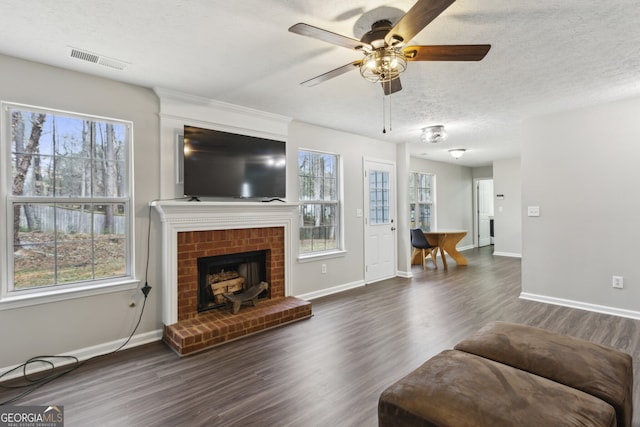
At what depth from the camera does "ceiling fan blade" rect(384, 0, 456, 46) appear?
1392 mm

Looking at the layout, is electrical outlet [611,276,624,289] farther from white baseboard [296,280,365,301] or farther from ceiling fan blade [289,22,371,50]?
ceiling fan blade [289,22,371,50]

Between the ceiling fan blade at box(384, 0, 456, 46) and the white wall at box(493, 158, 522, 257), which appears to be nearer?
the ceiling fan blade at box(384, 0, 456, 46)

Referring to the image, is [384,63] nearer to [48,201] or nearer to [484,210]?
[48,201]

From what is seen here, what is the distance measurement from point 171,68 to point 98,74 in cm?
70

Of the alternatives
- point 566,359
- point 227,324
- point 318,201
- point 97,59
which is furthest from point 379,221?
point 97,59

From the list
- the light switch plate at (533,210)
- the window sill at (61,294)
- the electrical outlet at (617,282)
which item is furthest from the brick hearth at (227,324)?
the electrical outlet at (617,282)

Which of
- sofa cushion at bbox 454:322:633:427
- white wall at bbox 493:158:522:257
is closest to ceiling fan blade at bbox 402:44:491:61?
sofa cushion at bbox 454:322:633:427

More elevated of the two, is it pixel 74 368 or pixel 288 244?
pixel 288 244

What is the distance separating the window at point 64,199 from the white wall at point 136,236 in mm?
98

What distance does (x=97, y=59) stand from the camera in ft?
7.96

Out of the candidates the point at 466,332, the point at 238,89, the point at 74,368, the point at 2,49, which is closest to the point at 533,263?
the point at 466,332

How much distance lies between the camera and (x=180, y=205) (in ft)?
9.83

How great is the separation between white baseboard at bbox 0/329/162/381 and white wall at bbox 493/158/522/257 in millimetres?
7914

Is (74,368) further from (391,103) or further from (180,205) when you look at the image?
(391,103)
